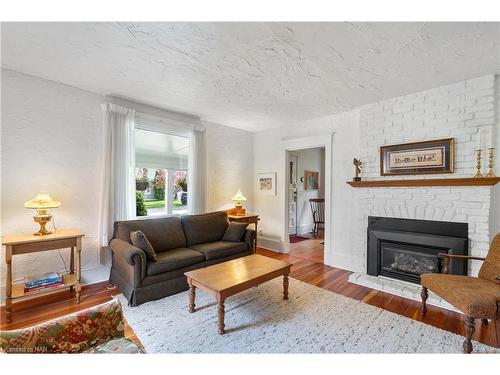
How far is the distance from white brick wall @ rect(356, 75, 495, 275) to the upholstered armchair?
0.42 meters

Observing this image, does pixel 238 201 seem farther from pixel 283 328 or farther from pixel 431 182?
pixel 431 182

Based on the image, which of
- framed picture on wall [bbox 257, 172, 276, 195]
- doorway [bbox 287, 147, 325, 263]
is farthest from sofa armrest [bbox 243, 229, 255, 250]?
doorway [bbox 287, 147, 325, 263]

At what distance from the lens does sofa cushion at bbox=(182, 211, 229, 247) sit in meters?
3.50

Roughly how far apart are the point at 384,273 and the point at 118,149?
405cm

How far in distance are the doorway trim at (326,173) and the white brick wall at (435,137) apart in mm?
552

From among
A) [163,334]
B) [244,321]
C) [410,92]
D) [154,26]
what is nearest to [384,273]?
[244,321]

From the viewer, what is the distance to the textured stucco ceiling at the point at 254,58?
1.79 meters

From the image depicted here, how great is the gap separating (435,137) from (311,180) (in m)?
4.01

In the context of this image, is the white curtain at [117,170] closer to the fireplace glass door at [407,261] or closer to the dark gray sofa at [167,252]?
the dark gray sofa at [167,252]

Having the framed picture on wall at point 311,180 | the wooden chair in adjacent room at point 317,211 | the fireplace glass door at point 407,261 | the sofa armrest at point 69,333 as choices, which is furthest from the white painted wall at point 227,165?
the sofa armrest at point 69,333

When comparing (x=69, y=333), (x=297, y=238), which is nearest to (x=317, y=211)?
(x=297, y=238)

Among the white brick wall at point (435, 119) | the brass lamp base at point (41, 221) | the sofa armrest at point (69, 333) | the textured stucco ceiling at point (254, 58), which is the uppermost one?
the textured stucco ceiling at point (254, 58)

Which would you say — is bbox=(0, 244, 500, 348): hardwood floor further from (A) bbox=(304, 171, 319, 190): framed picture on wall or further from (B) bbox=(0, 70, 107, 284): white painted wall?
(A) bbox=(304, 171, 319, 190): framed picture on wall

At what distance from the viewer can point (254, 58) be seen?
219cm
